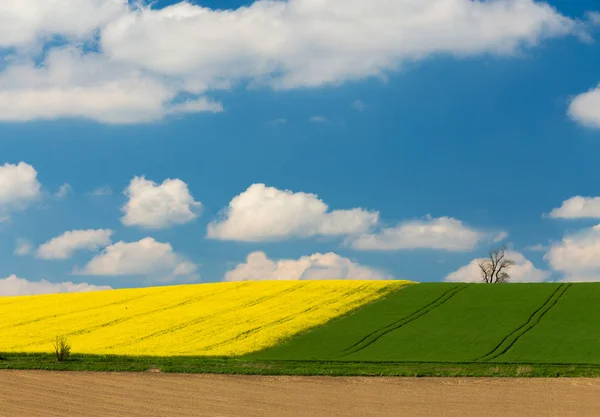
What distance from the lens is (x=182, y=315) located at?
54.8m

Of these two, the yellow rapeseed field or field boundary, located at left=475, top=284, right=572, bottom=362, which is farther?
the yellow rapeseed field

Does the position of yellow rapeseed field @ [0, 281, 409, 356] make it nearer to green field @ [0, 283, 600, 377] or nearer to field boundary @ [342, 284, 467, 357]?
green field @ [0, 283, 600, 377]

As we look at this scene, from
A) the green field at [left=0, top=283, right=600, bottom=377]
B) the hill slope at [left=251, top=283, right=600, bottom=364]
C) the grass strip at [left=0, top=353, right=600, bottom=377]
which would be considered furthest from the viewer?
the hill slope at [left=251, top=283, right=600, bottom=364]

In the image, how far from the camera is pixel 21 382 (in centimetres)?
3522

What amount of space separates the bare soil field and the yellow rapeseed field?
7184 millimetres

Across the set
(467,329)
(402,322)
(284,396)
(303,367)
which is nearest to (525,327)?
(467,329)

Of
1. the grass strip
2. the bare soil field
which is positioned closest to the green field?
the grass strip

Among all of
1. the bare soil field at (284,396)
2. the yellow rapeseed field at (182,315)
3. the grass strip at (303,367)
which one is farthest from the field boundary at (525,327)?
the yellow rapeseed field at (182,315)

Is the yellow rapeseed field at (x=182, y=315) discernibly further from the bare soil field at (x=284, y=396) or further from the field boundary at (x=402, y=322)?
the bare soil field at (x=284, y=396)

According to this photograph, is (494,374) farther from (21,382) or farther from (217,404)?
(21,382)

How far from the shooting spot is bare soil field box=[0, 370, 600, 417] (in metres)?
29.2

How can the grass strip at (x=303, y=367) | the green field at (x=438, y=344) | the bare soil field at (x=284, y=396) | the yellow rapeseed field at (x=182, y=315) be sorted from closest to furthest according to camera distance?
the bare soil field at (x=284, y=396), the grass strip at (x=303, y=367), the green field at (x=438, y=344), the yellow rapeseed field at (x=182, y=315)

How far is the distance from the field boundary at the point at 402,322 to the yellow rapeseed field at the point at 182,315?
4.23m

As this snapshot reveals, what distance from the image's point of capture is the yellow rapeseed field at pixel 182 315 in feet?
148
